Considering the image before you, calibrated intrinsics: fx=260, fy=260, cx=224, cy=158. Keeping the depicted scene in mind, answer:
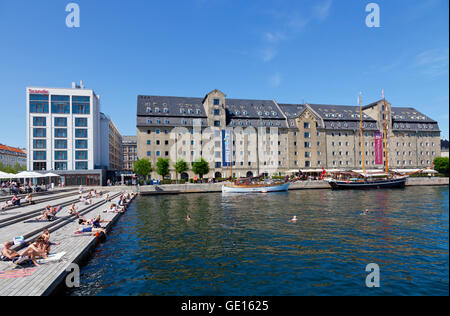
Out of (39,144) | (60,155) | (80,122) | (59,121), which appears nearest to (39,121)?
(59,121)

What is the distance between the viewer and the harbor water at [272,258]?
37.7 feet

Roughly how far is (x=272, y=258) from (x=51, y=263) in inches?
446

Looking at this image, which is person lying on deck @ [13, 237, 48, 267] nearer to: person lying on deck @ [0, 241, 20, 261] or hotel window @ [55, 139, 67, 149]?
person lying on deck @ [0, 241, 20, 261]

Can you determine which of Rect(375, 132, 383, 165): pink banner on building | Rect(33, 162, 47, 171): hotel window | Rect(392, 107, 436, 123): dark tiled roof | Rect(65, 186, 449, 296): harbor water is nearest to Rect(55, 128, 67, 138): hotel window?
Rect(33, 162, 47, 171): hotel window

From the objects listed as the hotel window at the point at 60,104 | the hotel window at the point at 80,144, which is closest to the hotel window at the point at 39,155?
the hotel window at the point at 80,144

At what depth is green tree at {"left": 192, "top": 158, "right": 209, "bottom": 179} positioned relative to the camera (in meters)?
74.4

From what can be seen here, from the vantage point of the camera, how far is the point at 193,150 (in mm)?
80500

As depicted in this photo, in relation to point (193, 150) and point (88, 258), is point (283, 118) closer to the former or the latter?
point (193, 150)

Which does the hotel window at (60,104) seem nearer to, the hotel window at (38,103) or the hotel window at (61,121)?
the hotel window at (61,121)

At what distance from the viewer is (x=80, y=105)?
7169 cm

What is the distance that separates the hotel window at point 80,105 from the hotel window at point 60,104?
1429mm

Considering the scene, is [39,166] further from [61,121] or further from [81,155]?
[61,121]
